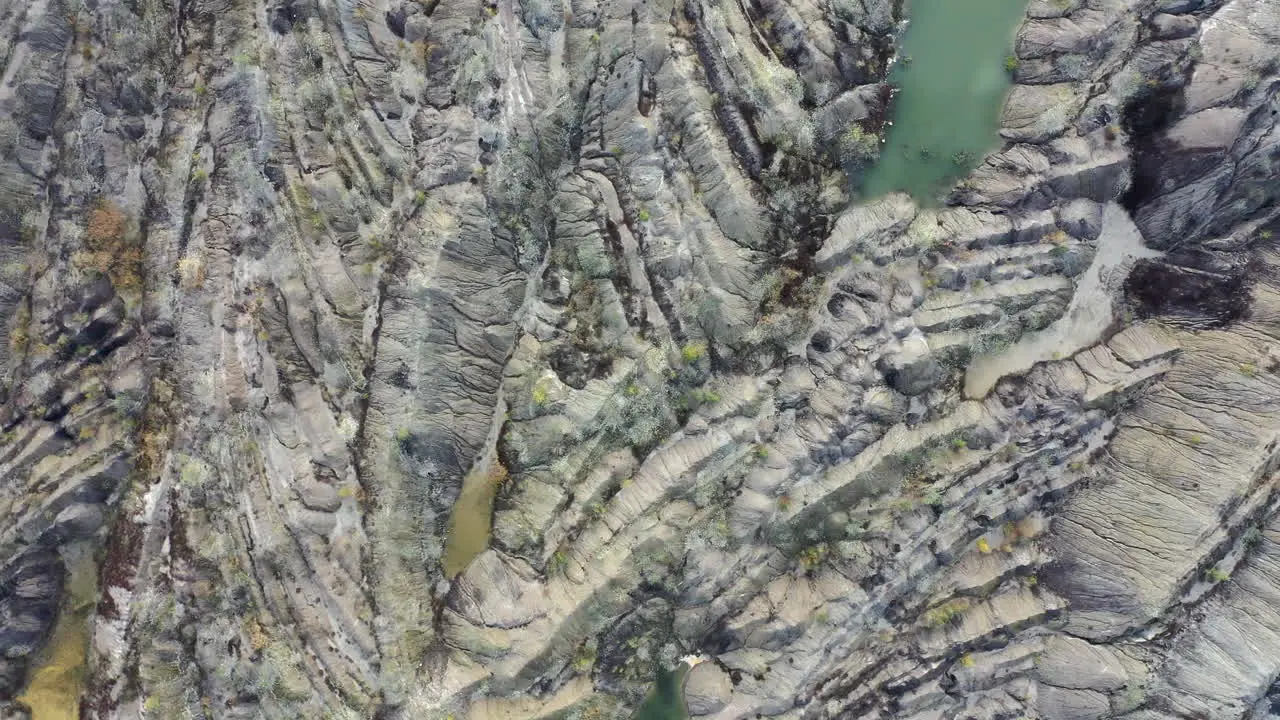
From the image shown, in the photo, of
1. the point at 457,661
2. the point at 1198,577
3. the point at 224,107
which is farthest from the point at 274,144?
the point at 1198,577

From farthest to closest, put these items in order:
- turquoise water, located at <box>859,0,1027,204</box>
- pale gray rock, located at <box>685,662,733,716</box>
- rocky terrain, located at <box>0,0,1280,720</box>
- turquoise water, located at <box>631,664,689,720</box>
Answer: turquoise water, located at <box>859,0,1027,204</box> → turquoise water, located at <box>631,664,689,720</box> → pale gray rock, located at <box>685,662,733,716</box> → rocky terrain, located at <box>0,0,1280,720</box>

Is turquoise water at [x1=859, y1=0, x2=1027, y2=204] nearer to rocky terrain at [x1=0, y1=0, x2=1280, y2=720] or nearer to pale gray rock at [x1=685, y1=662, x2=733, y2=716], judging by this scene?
rocky terrain at [x1=0, y1=0, x2=1280, y2=720]

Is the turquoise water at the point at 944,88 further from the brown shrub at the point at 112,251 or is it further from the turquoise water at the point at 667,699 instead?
the brown shrub at the point at 112,251

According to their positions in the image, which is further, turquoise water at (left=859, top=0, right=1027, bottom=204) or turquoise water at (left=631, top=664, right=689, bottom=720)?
turquoise water at (left=859, top=0, right=1027, bottom=204)

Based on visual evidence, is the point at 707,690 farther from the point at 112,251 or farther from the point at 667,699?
the point at 112,251

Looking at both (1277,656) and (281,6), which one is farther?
(281,6)

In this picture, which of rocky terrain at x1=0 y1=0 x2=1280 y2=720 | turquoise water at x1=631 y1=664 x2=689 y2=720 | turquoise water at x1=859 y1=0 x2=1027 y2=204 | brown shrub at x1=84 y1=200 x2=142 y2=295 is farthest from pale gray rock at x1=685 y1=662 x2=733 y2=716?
brown shrub at x1=84 y1=200 x2=142 y2=295

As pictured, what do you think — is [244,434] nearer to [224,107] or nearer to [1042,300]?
[224,107]
